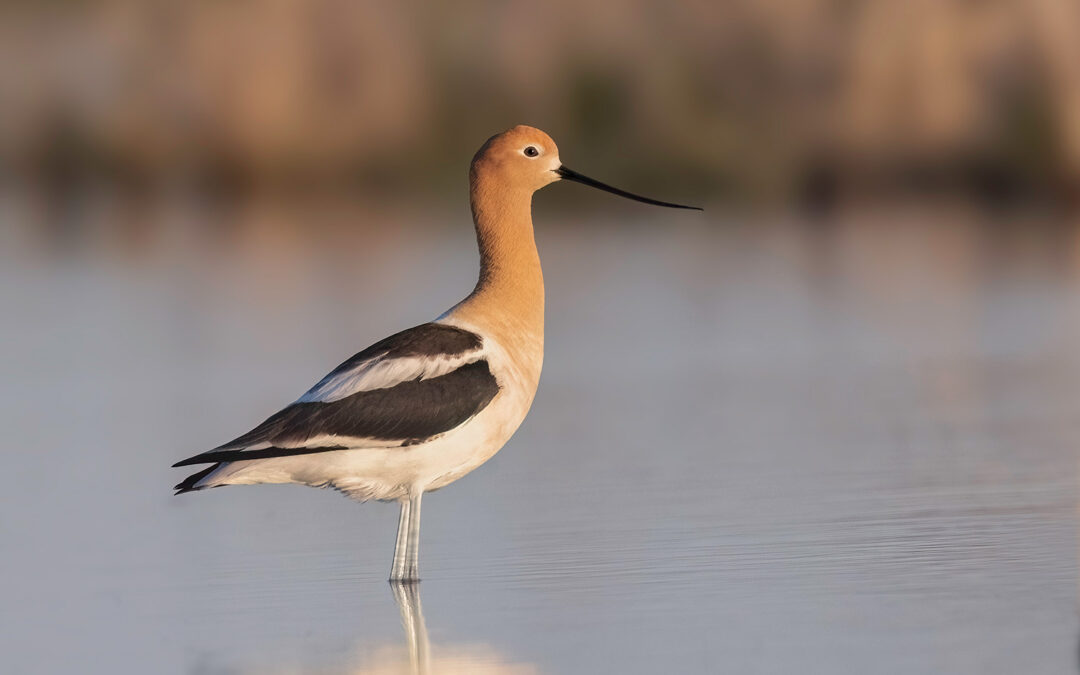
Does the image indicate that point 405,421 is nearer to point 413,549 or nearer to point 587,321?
point 413,549

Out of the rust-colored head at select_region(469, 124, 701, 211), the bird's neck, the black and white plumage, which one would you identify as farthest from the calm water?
the rust-colored head at select_region(469, 124, 701, 211)

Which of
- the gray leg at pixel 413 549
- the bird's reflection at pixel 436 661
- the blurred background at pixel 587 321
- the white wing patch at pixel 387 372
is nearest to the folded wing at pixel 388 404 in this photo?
the white wing patch at pixel 387 372

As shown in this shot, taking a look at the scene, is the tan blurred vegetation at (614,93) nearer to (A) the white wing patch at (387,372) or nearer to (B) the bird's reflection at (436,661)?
(A) the white wing patch at (387,372)

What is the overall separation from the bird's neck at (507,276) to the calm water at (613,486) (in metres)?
0.70

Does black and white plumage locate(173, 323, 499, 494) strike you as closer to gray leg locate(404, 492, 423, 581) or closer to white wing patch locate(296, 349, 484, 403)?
white wing patch locate(296, 349, 484, 403)

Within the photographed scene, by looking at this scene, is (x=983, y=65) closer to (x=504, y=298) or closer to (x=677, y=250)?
(x=677, y=250)

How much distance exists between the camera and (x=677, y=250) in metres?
16.6

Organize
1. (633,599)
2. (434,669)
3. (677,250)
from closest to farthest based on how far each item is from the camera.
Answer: (434,669)
(633,599)
(677,250)

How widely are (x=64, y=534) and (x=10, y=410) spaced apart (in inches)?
123

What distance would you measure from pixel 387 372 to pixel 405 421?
24 cm

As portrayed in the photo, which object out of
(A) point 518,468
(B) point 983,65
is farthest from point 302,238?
(A) point 518,468

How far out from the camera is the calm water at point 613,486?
17.2 feet

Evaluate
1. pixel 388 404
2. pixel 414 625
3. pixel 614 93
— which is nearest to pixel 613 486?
pixel 388 404

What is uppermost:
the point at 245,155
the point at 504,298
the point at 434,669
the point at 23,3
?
the point at 23,3
